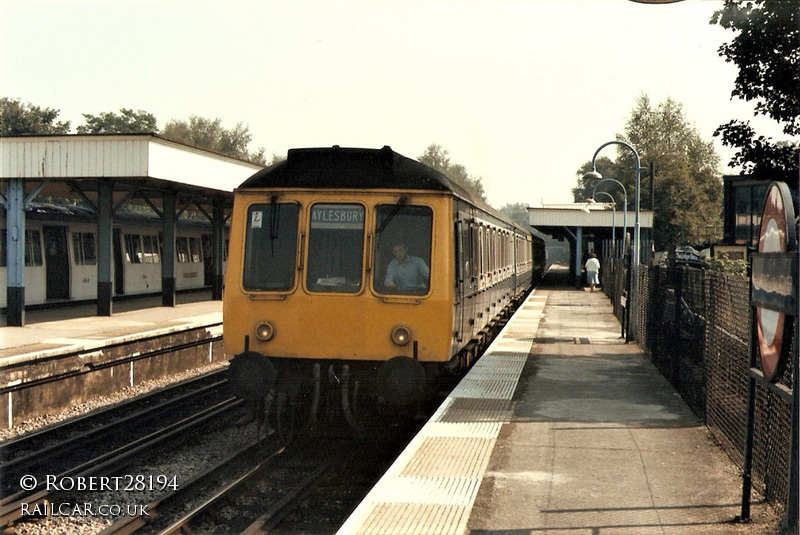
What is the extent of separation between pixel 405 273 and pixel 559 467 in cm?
272

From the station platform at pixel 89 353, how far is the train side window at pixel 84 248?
6.85ft

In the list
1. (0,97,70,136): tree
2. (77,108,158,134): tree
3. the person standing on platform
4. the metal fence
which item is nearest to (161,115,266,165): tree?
(77,108,158,134): tree

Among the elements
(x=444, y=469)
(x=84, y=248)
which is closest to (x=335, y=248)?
(x=444, y=469)

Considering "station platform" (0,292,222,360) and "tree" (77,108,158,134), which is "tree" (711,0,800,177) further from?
"tree" (77,108,158,134)

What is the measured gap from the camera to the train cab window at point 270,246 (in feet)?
29.4

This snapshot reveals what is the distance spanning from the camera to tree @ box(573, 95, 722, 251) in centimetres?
6425

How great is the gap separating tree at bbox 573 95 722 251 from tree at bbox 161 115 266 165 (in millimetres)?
39303

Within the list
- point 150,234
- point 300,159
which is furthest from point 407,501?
point 150,234

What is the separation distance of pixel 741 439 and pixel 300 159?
497 centimetres

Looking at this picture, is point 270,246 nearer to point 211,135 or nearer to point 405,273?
point 405,273

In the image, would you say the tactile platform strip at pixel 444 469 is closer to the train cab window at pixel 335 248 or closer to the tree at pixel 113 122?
the train cab window at pixel 335 248

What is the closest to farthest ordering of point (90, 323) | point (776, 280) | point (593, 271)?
point (776, 280)
point (90, 323)
point (593, 271)

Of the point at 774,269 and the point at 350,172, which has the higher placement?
the point at 350,172

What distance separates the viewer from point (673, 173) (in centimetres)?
6462
